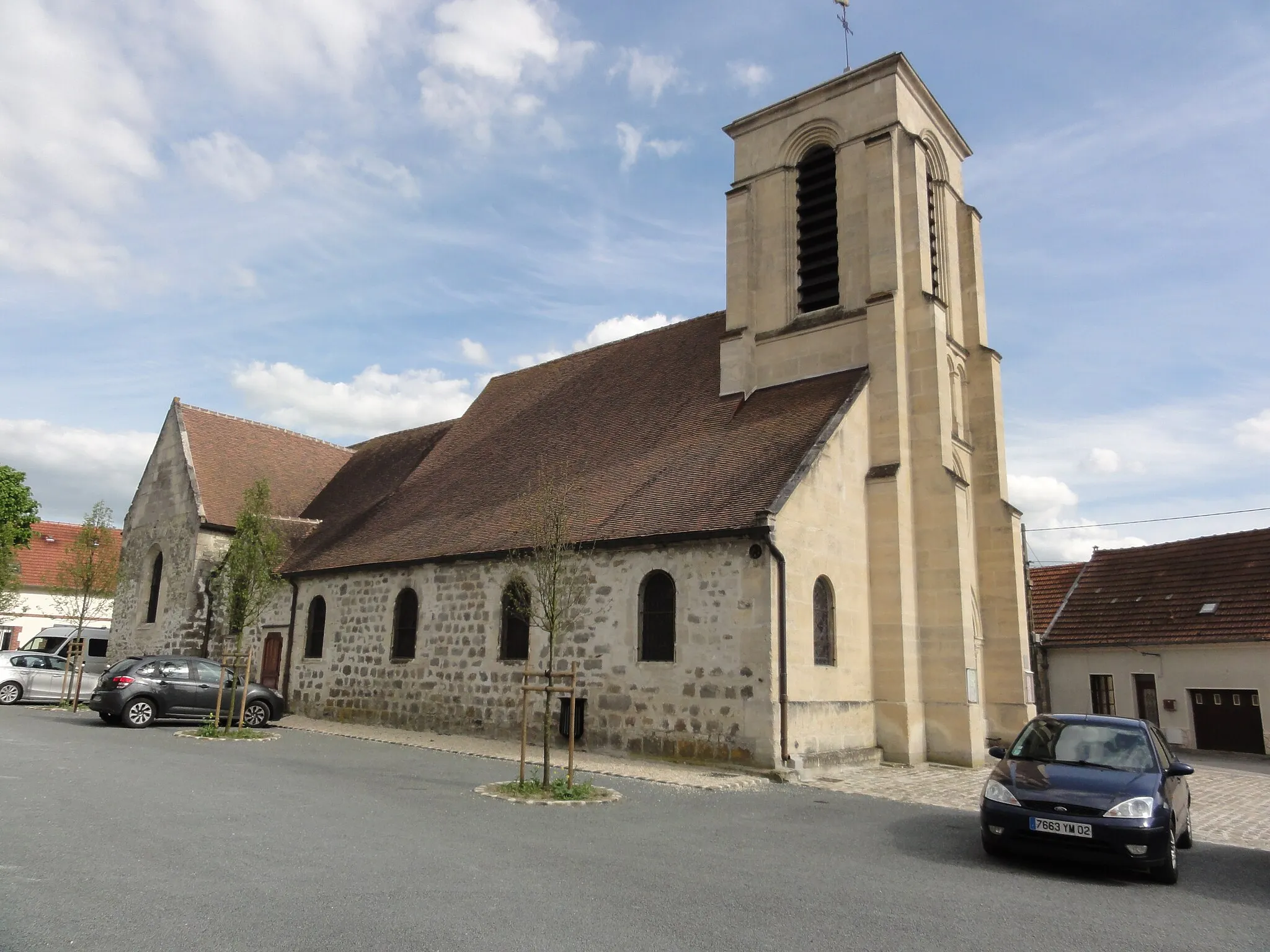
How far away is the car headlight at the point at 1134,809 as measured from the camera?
741 cm

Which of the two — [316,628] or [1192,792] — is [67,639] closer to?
[316,628]

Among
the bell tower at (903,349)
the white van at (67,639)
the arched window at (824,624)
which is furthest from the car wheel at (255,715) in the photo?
the bell tower at (903,349)

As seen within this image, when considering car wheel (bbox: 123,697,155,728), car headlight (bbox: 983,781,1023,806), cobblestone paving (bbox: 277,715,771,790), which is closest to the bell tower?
cobblestone paving (bbox: 277,715,771,790)

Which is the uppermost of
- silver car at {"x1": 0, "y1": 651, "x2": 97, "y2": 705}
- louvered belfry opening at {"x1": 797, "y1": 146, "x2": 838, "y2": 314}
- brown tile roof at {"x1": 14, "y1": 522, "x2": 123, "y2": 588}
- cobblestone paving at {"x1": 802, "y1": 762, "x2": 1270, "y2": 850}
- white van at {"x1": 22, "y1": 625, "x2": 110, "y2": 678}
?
louvered belfry opening at {"x1": 797, "y1": 146, "x2": 838, "y2": 314}

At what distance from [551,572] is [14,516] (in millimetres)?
31193

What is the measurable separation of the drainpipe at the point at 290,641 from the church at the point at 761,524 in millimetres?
69

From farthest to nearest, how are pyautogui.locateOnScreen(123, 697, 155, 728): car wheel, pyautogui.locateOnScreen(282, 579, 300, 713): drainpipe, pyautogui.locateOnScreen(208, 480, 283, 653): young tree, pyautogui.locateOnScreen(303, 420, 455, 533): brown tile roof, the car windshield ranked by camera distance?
pyautogui.locateOnScreen(303, 420, 455, 533): brown tile roof < pyautogui.locateOnScreen(282, 579, 300, 713): drainpipe < pyautogui.locateOnScreen(208, 480, 283, 653): young tree < pyautogui.locateOnScreen(123, 697, 155, 728): car wheel < the car windshield

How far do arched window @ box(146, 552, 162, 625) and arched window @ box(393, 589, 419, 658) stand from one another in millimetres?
9589

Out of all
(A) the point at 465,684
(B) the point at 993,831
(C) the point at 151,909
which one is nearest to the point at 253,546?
(A) the point at 465,684

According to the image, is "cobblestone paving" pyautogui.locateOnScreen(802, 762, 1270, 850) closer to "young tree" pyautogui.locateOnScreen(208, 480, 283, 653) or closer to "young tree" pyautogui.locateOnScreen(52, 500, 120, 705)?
"young tree" pyautogui.locateOnScreen(208, 480, 283, 653)

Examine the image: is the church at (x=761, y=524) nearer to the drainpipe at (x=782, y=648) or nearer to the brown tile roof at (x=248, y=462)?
the drainpipe at (x=782, y=648)

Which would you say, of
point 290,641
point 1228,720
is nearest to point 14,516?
point 290,641

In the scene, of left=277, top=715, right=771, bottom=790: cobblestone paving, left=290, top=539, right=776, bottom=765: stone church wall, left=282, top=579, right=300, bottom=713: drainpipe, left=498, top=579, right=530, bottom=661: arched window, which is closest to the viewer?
left=277, top=715, right=771, bottom=790: cobblestone paving

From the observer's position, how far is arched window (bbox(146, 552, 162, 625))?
24.6m
